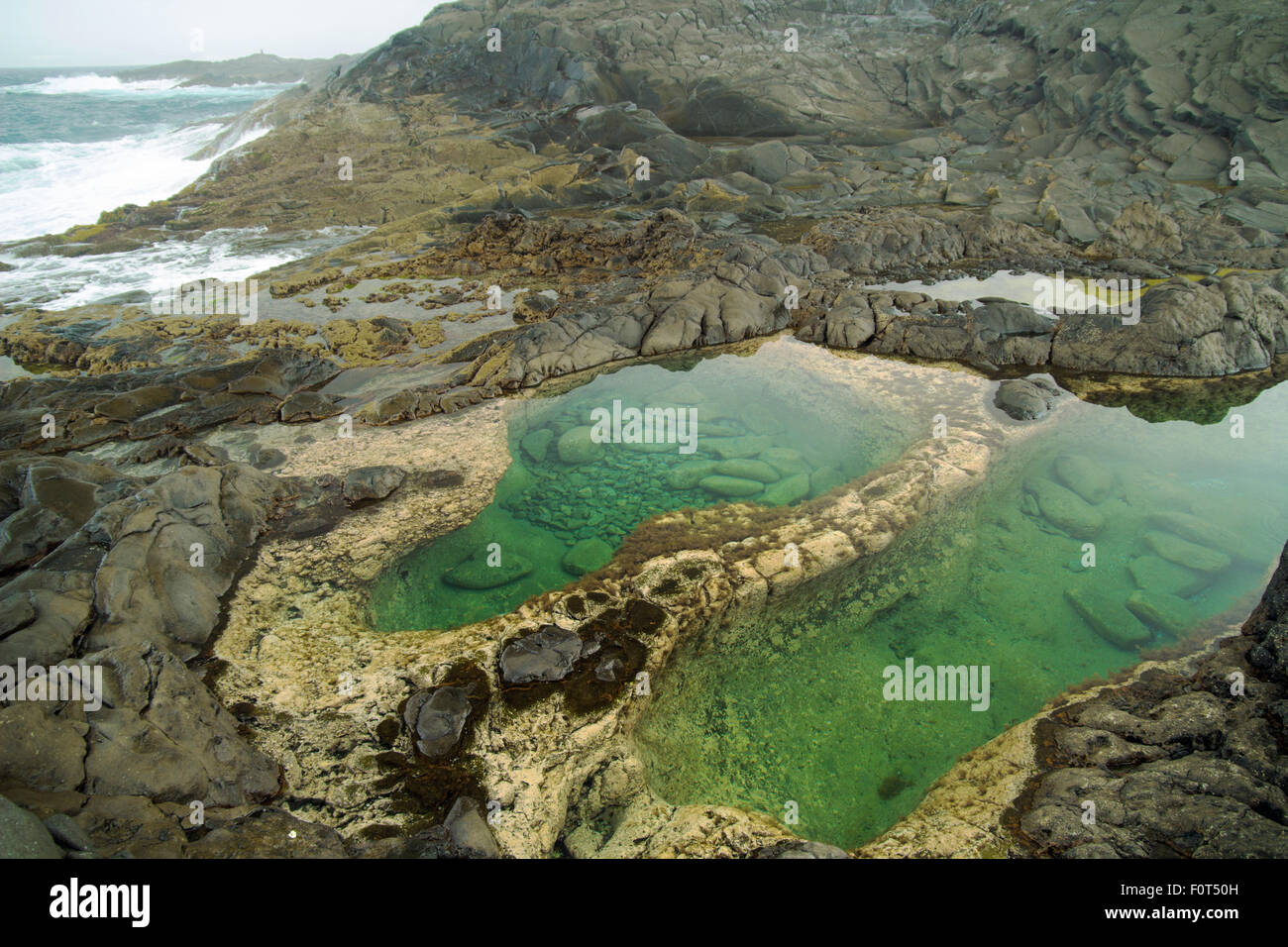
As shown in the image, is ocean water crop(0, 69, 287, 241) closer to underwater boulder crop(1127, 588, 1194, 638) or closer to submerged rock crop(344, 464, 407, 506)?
submerged rock crop(344, 464, 407, 506)

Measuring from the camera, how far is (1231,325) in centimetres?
1198

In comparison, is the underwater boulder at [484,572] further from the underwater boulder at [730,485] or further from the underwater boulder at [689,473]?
the underwater boulder at [730,485]

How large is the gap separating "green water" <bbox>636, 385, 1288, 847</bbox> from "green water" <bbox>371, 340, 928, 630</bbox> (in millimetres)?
1730

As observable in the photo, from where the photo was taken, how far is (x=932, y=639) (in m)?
7.00

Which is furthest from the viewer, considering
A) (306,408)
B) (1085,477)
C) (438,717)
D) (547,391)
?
(547,391)

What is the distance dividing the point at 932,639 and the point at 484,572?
5013 mm

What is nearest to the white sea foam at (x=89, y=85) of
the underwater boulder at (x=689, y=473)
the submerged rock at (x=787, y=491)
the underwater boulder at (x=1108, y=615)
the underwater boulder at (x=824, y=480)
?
the underwater boulder at (x=689, y=473)

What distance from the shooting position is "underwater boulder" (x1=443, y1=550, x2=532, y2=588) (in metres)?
7.76

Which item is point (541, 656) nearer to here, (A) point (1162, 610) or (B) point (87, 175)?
(A) point (1162, 610)

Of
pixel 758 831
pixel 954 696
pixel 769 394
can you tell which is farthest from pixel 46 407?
pixel 954 696

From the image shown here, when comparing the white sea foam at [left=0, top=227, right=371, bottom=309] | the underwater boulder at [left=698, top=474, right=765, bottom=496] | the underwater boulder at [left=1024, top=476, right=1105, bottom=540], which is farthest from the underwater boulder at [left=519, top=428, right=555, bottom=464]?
the white sea foam at [left=0, top=227, right=371, bottom=309]

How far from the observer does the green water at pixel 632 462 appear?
7.81 meters

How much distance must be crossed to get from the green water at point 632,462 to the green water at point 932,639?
68.1 inches

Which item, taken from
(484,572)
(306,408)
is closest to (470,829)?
(484,572)
